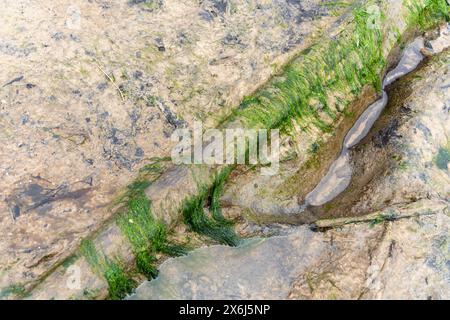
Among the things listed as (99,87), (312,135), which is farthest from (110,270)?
(312,135)

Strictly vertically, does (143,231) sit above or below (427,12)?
below

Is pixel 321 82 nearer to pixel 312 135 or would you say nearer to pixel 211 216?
pixel 312 135

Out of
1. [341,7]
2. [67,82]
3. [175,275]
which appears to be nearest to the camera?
[175,275]

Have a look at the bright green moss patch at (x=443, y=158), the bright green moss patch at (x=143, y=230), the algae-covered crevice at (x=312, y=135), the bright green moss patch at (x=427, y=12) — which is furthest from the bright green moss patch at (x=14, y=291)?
the bright green moss patch at (x=427, y=12)

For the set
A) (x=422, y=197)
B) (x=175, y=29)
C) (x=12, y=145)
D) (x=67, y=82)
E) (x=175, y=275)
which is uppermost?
(x=175, y=29)
